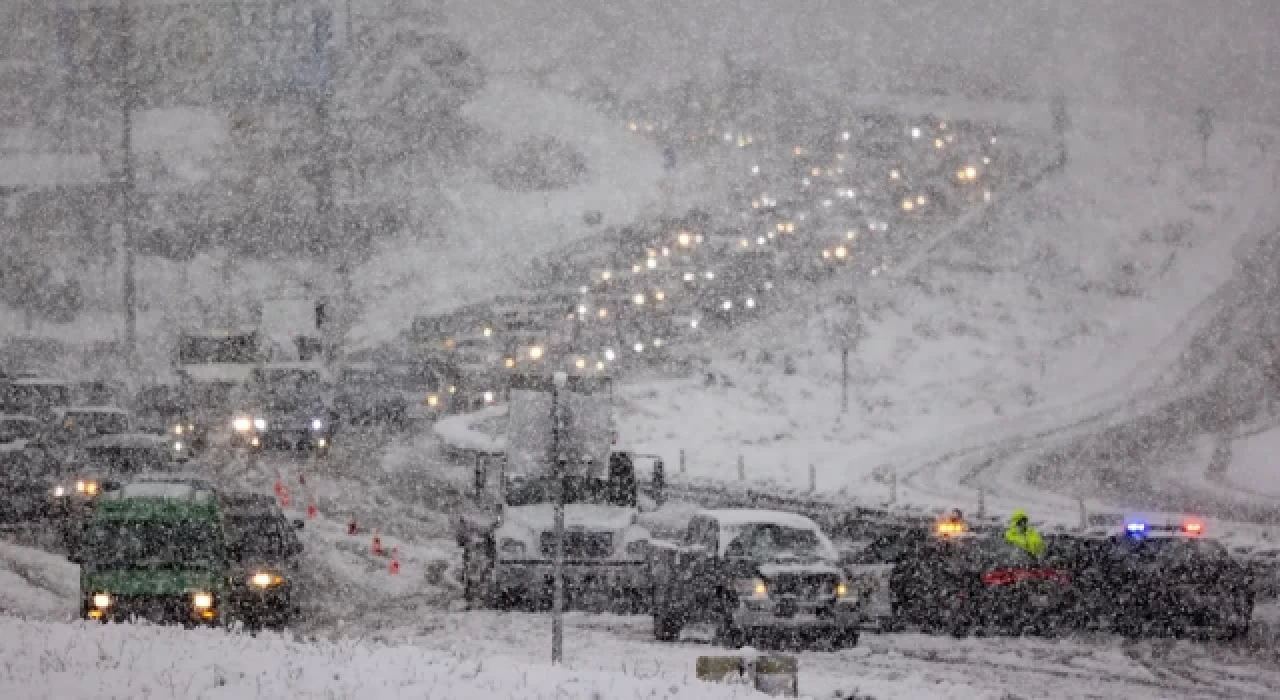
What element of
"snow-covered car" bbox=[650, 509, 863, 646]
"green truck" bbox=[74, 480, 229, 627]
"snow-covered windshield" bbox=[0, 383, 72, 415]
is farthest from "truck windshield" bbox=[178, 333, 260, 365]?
"snow-covered car" bbox=[650, 509, 863, 646]

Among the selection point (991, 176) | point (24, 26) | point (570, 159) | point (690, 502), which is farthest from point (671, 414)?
point (24, 26)

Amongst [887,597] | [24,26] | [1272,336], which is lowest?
[887,597]

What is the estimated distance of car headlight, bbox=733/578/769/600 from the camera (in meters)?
17.4

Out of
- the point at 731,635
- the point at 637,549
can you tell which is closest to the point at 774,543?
the point at 731,635

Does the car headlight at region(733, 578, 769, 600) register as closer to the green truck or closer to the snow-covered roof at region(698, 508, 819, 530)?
the snow-covered roof at region(698, 508, 819, 530)

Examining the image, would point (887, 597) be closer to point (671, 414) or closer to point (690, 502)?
point (690, 502)

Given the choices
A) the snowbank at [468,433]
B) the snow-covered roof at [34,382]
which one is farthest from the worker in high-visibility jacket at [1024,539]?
the snow-covered roof at [34,382]

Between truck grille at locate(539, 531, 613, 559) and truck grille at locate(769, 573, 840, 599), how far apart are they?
405 centimetres

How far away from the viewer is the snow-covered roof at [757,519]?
60.6 feet

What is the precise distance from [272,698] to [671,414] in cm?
4615

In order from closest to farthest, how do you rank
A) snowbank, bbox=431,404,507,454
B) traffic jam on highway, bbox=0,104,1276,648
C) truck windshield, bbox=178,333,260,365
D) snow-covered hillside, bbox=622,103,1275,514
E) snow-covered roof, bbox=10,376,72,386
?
traffic jam on highway, bbox=0,104,1276,648, snow-covered roof, bbox=10,376,72,386, snowbank, bbox=431,404,507,454, truck windshield, bbox=178,333,260,365, snow-covered hillside, bbox=622,103,1275,514

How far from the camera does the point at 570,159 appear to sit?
121 meters

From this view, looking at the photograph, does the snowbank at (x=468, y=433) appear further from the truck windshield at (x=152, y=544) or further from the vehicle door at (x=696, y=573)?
the truck windshield at (x=152, y=544)

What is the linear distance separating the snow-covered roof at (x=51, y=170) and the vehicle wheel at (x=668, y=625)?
293 ft
